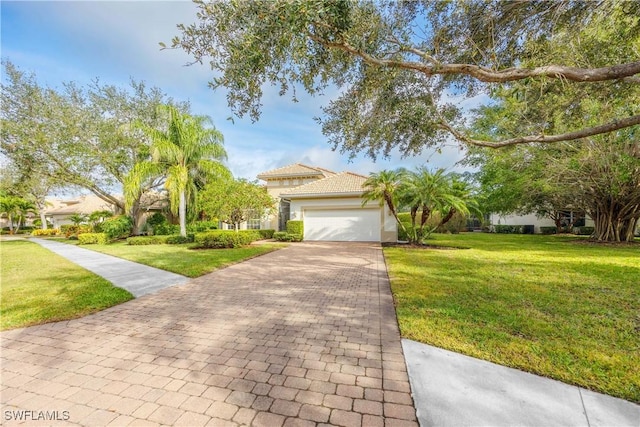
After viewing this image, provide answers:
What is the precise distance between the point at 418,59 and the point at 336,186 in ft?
42.6

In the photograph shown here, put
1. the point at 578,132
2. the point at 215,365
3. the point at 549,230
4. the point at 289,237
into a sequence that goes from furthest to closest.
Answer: the point at 549,230
the point at 289,237
the point at 578,132
the point at 215,365

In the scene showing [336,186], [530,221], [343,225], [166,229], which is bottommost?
[166,229]

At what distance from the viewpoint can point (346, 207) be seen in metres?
18.8

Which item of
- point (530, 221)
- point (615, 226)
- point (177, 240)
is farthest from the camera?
point (530, 221)

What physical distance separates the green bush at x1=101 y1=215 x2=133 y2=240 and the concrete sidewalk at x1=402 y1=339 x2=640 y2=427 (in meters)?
23.5

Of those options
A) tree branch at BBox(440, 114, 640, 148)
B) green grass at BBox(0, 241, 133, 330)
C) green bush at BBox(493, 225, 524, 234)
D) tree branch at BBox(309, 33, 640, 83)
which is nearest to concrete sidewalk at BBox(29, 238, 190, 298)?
green grass at BBox(0, 241, 133, 330)

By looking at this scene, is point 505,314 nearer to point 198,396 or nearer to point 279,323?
point 279,323

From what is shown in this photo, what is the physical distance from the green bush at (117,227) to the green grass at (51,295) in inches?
468

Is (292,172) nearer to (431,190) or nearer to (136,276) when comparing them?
(431,190)

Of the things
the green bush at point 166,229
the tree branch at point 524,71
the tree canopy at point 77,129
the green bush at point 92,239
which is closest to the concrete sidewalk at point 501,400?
the tree branch at point 524,71

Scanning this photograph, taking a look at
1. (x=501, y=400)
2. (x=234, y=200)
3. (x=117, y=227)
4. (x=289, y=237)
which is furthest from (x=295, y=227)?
(x=501, y=400)

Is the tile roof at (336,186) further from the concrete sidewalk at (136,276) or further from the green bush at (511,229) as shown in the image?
the green bush at (511,229)

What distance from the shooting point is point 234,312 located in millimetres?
4930

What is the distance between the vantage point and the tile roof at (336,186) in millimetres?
18531
